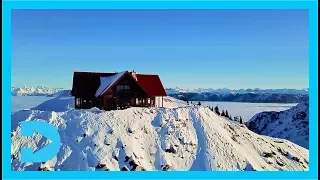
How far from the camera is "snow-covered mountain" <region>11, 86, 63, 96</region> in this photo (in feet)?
56.7

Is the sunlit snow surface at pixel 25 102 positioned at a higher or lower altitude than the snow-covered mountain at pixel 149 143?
higher

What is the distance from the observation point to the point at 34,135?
62.4 feet

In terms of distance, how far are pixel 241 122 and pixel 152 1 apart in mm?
13509

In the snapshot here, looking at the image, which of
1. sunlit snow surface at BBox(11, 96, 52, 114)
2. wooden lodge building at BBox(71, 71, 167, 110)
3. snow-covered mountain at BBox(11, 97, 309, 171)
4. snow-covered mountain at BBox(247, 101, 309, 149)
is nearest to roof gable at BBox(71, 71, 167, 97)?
wooden lodge building at BBox(71, 71, 167, 110)

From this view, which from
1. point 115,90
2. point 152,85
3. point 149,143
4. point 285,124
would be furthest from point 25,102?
point 285,124

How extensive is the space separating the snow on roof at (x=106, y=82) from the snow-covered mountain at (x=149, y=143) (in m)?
1.66

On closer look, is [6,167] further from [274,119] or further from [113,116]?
[274,119]

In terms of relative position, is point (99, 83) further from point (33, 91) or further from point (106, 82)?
point (33, 91)

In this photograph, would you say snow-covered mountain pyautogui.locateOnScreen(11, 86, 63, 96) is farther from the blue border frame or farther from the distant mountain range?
the distant mountain range

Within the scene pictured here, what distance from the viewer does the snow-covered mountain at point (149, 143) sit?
60.7 feet

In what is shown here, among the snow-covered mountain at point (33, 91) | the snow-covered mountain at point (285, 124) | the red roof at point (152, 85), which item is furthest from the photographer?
the snow-covered mountain at point (285, 124)

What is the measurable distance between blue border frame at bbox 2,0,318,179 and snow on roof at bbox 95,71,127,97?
7.99 meters

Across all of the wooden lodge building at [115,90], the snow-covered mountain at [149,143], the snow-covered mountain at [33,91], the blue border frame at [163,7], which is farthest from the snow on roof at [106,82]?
the blue border frame at [163,7]

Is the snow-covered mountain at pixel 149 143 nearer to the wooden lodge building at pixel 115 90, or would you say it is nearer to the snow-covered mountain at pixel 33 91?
the snow-covered mountain at pixel 33 91
